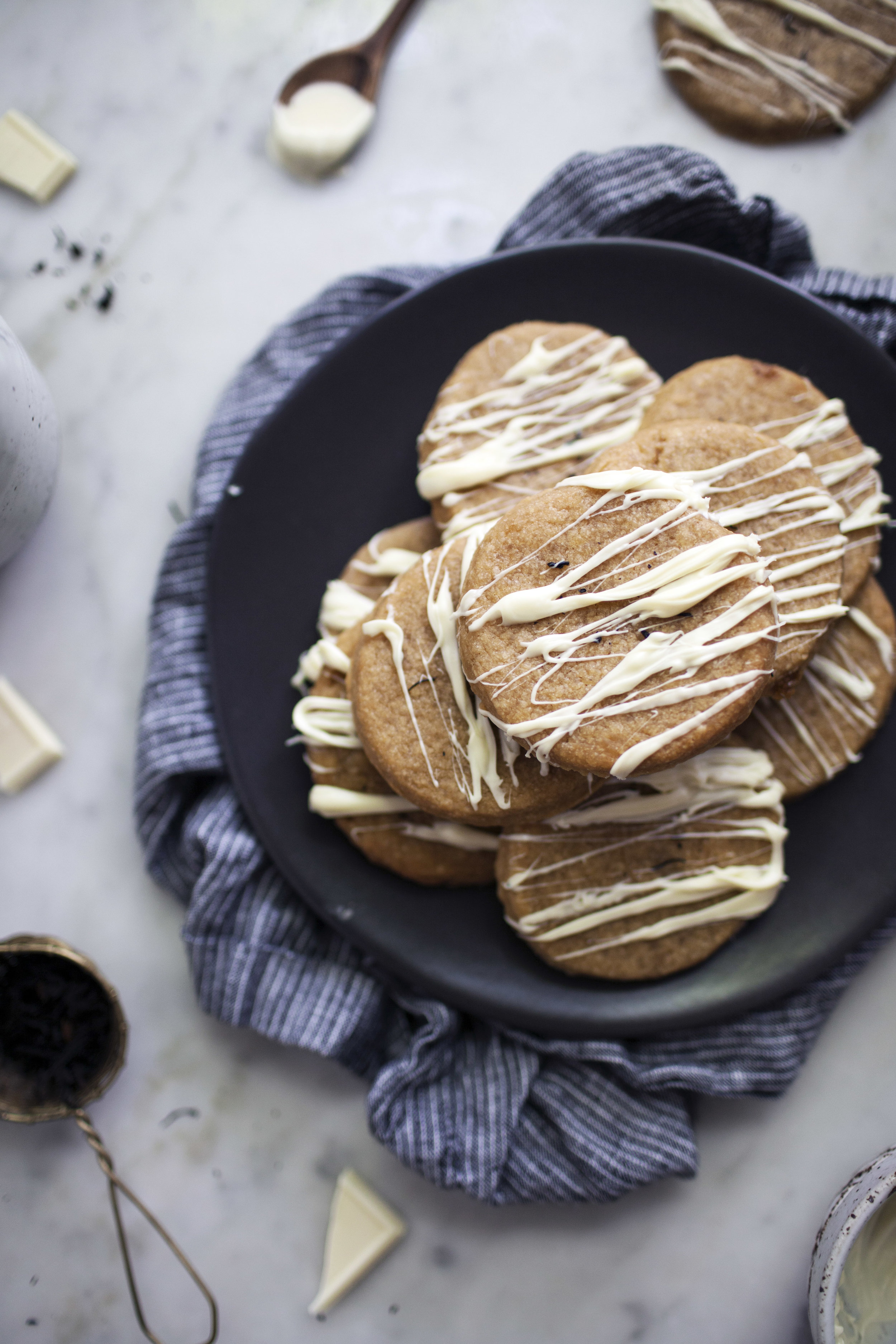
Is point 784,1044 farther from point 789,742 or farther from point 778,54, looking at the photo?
point 778,54

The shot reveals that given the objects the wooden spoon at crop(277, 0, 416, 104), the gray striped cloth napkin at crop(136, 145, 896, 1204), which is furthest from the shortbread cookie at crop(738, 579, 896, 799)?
the wooden spoon at crop(277, 0, 416, 104)

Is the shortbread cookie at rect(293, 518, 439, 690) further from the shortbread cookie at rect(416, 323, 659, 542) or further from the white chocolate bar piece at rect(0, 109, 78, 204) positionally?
the white chocolate bar piece at rect(0, 109, 78, 204)

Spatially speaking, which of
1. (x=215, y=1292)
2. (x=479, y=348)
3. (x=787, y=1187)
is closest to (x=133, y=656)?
(x=479, y=348)

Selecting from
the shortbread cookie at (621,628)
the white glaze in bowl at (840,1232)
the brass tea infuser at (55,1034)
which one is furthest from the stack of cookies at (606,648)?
the brass tea infuser at (55,1034)

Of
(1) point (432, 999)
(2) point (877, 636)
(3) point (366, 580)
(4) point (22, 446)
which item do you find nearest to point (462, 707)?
(3) point (366, 580)

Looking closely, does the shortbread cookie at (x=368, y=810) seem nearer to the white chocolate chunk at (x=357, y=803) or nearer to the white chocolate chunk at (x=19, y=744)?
the white chocolate chunk at (x=357, y=803)

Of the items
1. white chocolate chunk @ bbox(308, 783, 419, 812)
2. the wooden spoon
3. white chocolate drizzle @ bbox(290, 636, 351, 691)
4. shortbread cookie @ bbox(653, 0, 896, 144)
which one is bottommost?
white chocolate chunk @ bbox(308, 783, 419, 812)
